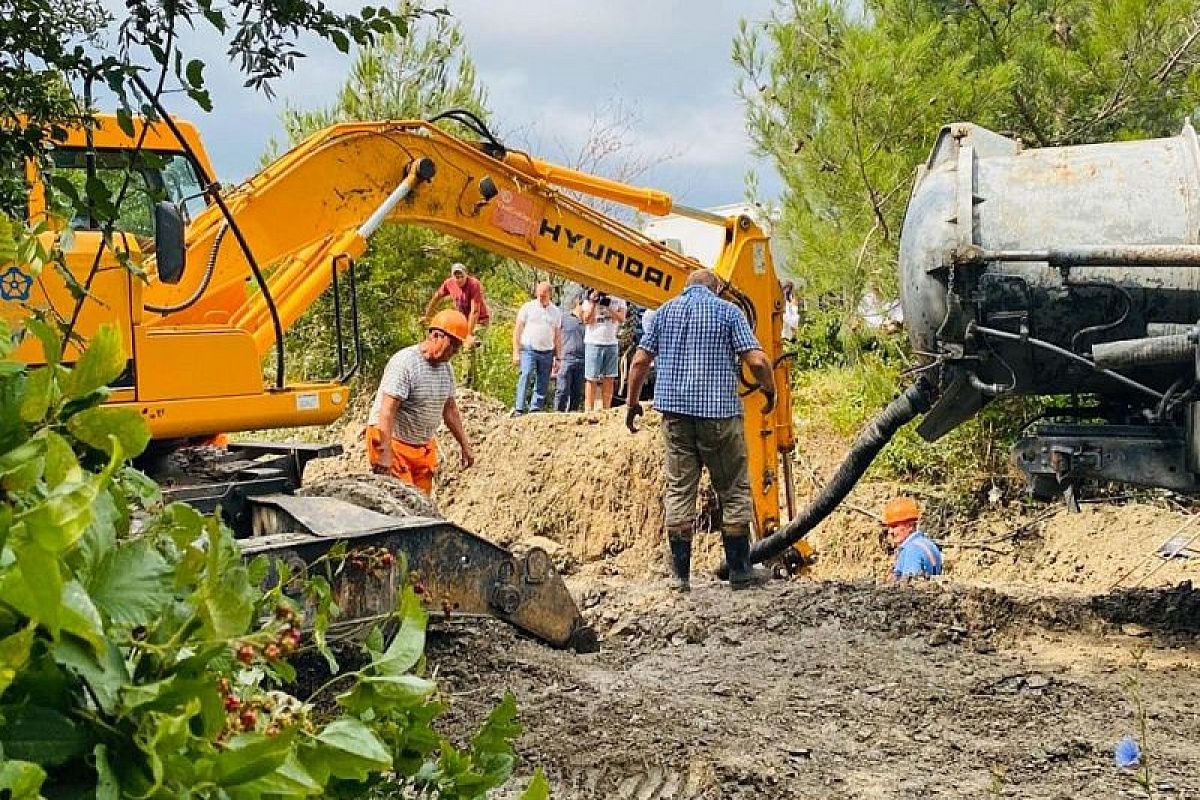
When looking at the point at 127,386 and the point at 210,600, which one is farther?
the point at 127,386

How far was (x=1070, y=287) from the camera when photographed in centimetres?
561

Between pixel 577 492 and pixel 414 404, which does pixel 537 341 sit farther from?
pixel 414 404

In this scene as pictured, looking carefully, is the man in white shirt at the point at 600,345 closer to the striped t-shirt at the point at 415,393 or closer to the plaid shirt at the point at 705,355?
the striped t-shirt at the point at 415,393

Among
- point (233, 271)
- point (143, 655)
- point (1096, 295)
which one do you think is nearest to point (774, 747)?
point (1096, 295)

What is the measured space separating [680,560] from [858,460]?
1.35m

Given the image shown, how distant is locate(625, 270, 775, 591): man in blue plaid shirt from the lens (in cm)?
771

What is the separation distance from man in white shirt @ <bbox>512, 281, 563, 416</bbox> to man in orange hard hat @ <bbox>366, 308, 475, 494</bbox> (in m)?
6.28

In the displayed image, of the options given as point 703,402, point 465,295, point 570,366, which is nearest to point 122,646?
point 703,402

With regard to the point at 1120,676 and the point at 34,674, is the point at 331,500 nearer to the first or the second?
the point at 1120,676

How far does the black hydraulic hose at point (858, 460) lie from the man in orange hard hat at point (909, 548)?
710 millimetres

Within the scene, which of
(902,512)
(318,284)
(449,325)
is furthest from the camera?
(902,512)

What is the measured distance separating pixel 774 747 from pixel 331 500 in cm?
242

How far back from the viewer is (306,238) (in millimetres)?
7031

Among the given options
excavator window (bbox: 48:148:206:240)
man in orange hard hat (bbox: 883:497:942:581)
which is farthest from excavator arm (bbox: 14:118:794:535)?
man in orange hard hat (bbox: 883:497:942:581)
